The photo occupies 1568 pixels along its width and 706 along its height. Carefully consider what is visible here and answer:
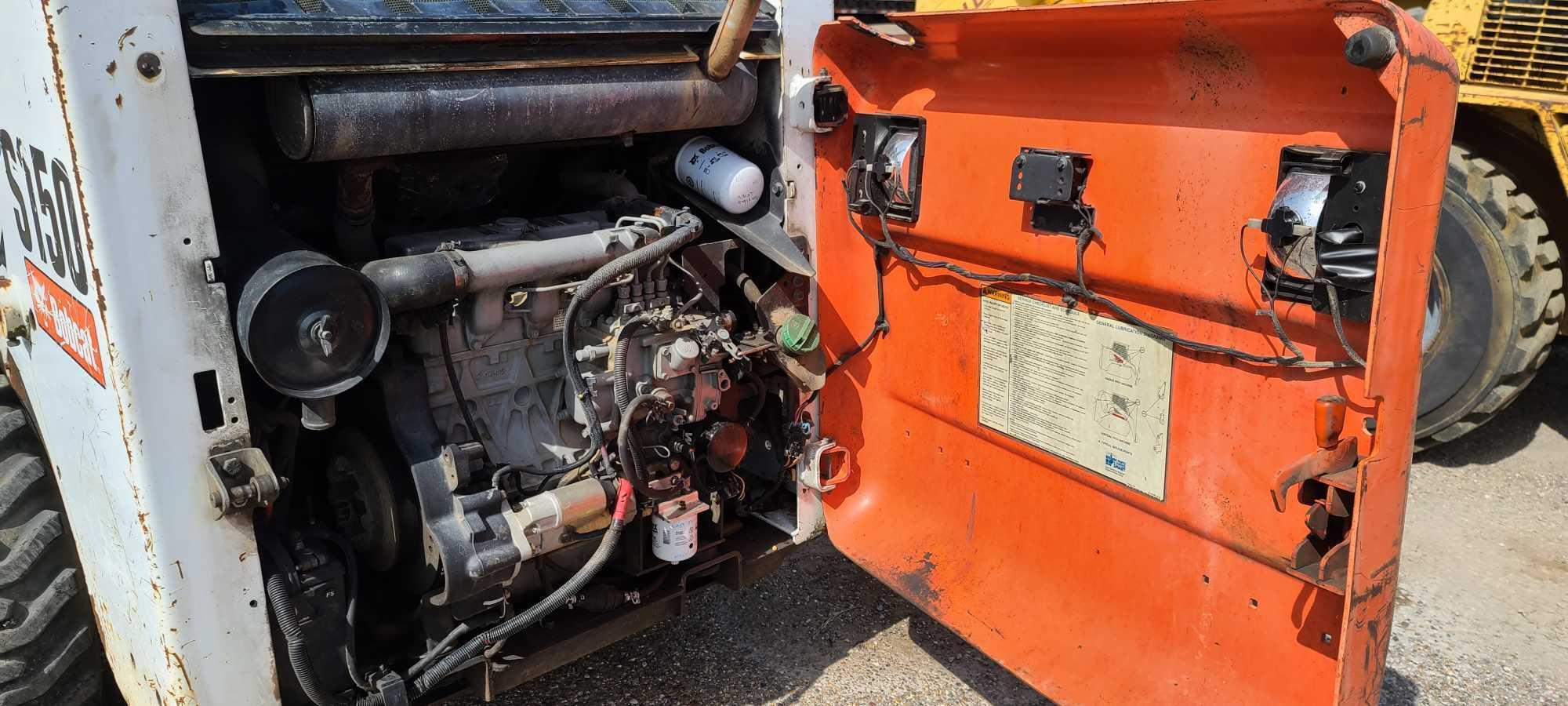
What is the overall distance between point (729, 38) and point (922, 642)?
6.25 ft

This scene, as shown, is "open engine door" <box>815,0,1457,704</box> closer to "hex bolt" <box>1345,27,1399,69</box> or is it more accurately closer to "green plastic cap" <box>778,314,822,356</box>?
"hex bolt" <box>1345,27,1399,69</box>

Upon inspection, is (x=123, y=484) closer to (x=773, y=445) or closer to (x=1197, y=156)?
(x=773, y=445)

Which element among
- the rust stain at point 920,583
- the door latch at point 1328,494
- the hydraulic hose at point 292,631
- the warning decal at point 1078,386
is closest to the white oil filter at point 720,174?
the warning decal at point 1078,386

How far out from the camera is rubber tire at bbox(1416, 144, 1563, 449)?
Result: 4.30 meters

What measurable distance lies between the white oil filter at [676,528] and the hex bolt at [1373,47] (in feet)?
5.91

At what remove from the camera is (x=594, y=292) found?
2498 millimetres

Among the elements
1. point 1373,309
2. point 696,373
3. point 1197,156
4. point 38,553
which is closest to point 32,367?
point 38,553

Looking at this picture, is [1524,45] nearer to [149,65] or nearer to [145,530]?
[149,65]

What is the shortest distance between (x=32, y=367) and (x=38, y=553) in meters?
0.43

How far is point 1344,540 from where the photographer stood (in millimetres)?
1777

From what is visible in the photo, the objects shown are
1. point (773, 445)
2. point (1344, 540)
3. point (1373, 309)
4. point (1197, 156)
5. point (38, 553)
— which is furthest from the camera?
point (773, 445)

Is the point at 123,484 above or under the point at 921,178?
under

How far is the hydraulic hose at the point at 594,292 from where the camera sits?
2.45 metres

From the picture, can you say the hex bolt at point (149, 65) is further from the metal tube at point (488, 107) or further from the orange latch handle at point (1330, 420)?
the orange latch handle at point (1330, 420)
